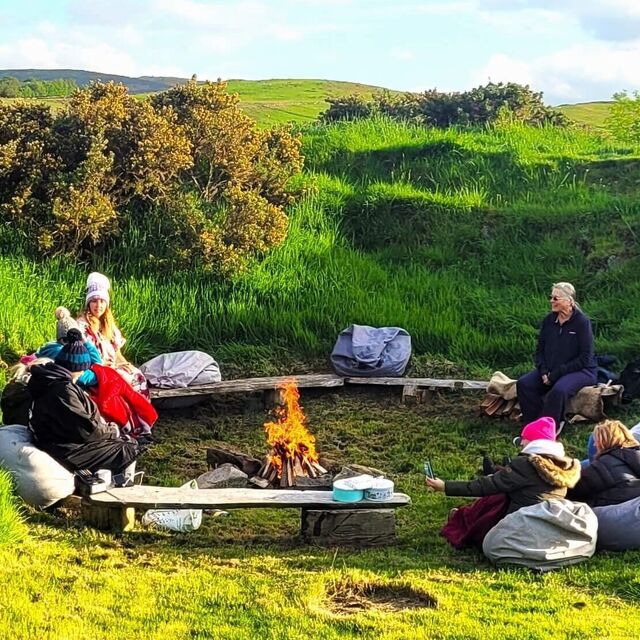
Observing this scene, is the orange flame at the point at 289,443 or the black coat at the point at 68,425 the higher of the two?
the black coat at the point at 68,425

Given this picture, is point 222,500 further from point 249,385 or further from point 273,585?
point 249,385

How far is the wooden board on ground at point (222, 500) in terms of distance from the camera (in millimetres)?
6305

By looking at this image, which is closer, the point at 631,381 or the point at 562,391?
the point at 562,391

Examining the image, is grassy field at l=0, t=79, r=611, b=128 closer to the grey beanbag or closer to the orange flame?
the orange flame

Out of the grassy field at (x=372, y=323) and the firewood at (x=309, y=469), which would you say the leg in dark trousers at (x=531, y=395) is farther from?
the firewood at (x=309, y=469)

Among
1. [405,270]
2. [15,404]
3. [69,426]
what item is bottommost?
[15,404]

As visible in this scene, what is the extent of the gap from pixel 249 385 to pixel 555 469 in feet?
16.0

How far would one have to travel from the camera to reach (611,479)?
20.7 feet

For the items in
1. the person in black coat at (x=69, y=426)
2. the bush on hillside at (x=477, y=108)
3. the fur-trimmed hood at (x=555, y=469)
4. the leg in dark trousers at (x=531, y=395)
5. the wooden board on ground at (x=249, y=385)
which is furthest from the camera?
the bush on hillside at (x=477, y=108)

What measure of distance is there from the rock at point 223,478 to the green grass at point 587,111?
1468 inches

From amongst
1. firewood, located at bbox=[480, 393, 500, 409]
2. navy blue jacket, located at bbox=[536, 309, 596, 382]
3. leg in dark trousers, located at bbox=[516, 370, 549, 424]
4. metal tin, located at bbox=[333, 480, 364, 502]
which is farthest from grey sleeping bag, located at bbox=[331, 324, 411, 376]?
metal tin, located at bbox=[333, 480, 364, 502]

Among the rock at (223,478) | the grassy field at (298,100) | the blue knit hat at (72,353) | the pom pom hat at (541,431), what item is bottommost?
the rock at (223,478)

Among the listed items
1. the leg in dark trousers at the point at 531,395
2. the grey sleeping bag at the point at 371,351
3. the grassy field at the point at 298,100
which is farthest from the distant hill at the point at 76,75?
the leg in dark trousers at the point at 531,395

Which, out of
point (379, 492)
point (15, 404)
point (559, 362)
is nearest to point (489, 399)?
point (559, 362)
